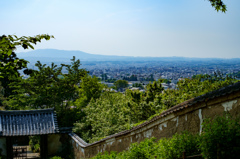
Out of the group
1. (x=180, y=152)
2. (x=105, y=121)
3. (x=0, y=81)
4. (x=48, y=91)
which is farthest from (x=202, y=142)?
(x=0, y=81)

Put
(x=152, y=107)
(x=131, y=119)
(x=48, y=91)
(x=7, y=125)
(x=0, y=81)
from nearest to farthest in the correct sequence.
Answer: (x=152, y=107), (x=131, y=119), (x=7, y=125), (x=48, y=91), (x=0, y=81)

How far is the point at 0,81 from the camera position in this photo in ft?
99.8

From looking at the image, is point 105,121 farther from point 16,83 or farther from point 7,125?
point 16,83

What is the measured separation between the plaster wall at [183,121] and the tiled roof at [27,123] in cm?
710

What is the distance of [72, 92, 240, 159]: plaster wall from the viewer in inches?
188

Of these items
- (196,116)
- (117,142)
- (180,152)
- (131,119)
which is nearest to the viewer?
(180,152)

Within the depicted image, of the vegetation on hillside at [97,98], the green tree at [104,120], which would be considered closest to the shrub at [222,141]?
the vegetation on hillside at [97,98]

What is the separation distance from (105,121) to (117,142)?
4240 mm

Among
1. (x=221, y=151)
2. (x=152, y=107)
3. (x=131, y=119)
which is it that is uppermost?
(x=221, y=151)

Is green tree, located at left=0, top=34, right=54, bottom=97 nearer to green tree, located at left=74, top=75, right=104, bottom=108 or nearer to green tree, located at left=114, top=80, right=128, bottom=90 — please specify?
green tree, located at left=74, top=75, right=104, bottom=108

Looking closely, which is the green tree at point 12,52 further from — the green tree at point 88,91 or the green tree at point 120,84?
the green tree at point 120,84

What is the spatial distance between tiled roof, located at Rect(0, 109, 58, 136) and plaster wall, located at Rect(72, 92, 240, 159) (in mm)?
7096

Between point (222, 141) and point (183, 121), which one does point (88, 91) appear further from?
point (222, 141)

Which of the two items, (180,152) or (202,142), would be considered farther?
(180,152)
